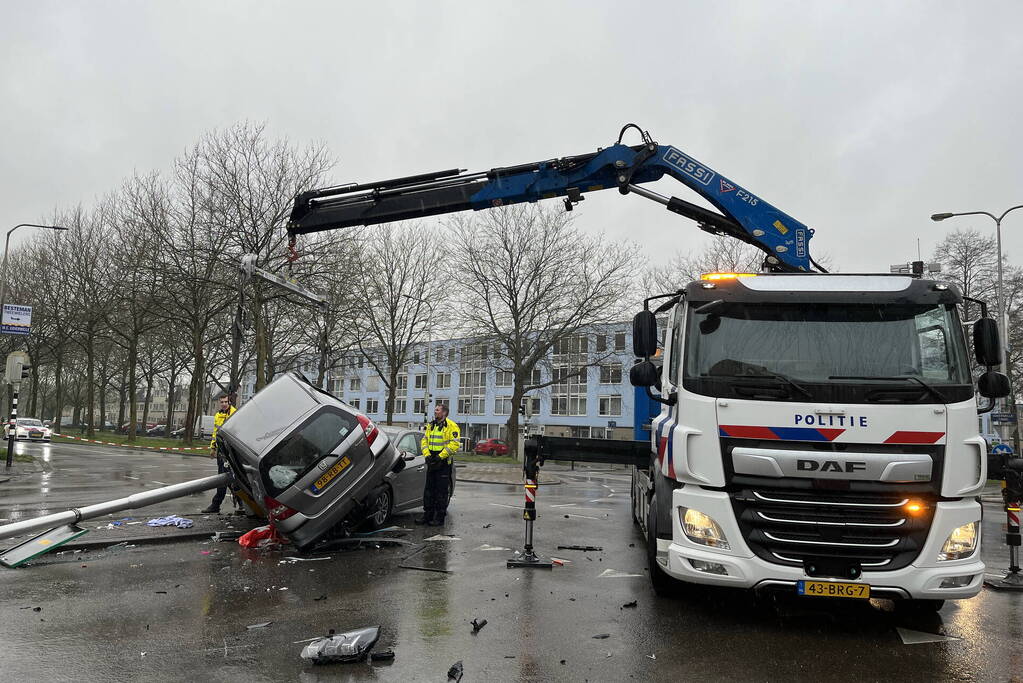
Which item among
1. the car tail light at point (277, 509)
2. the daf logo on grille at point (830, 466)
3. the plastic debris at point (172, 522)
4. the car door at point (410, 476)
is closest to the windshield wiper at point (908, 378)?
the daf logo on grille at point (830, 466)

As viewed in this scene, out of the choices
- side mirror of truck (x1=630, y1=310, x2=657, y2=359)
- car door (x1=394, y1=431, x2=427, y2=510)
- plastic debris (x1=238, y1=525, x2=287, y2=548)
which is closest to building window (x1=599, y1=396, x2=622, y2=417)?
car door (x1=394, y1=431, x2=427, y2=510)

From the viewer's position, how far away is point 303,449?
7.91 meters

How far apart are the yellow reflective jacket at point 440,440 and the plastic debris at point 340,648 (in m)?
5.06

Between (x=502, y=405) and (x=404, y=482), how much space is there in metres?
58.5

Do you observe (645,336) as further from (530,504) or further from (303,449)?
(303,449)

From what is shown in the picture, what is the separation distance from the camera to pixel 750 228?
27.3 ft

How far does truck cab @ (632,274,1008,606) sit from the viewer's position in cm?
518

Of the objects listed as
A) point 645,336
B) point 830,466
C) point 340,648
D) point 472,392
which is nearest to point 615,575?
point 645,336

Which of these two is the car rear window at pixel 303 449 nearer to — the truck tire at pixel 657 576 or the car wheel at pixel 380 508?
the car wheel at pixel 380 508

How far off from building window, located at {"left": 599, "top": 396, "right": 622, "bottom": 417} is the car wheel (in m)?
52.2

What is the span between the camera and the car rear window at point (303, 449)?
7758 mm

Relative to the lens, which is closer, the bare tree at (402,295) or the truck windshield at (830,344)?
the truck windshield at (830,344)

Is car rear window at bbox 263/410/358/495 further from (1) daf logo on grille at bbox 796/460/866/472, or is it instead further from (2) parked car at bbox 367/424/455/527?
(1) daf logo on grille at bbox 796/460/866/472

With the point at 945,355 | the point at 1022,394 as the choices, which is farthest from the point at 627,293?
the point at 945,355
